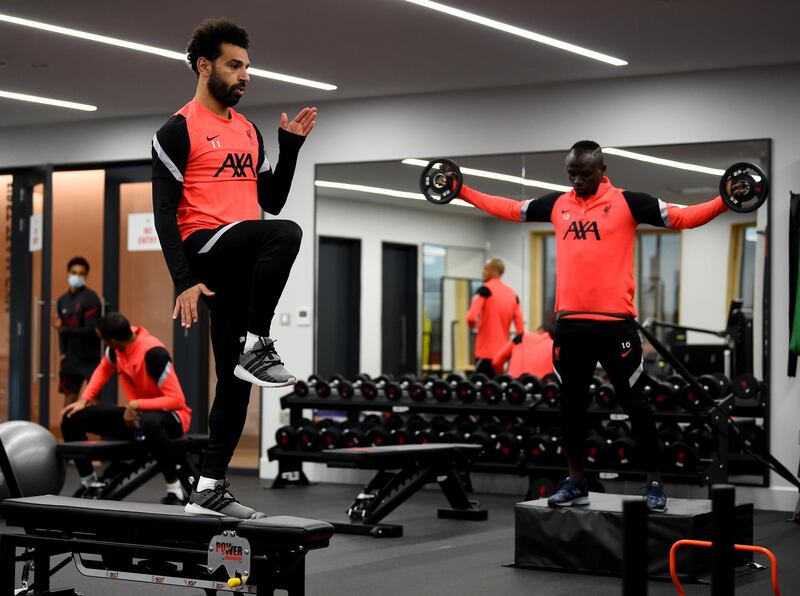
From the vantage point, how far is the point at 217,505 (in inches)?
121

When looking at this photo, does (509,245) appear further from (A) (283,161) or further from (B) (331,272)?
(A) (283,161)

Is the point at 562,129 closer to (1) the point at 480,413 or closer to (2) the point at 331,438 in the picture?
(1) the point at 480,413

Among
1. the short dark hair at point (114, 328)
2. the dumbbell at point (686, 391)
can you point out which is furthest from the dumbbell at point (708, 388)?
the short dark hair at point (114, 328)

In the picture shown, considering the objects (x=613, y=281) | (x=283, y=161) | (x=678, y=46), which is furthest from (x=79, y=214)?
(x=283, y=161)

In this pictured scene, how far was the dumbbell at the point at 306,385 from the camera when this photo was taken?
7.24 m

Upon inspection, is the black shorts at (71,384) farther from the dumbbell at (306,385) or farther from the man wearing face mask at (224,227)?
the man wearing face mask at (224,227)

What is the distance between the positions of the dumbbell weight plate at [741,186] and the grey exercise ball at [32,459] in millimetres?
3580

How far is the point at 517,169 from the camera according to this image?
721 centimetres

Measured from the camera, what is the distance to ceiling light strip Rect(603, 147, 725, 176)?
665 centimetres

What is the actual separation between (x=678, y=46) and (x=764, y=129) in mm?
837

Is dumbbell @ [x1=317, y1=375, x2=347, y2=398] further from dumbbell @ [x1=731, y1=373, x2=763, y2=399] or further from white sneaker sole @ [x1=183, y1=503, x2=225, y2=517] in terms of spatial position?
white sneaker sole @ [x1=183, y1=503, x2=225, y2=517]

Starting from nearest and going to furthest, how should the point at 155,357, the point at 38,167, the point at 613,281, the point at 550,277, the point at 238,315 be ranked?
the point at 238,315, the point at 613,281, the point at 155,357, the point at 550,277, the point at 38,167

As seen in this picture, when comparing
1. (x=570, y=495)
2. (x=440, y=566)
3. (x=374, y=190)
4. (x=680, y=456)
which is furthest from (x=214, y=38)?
(x=374, y=190)

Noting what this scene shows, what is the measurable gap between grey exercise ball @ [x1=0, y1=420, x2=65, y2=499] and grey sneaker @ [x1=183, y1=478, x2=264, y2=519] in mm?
2717
